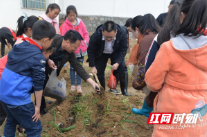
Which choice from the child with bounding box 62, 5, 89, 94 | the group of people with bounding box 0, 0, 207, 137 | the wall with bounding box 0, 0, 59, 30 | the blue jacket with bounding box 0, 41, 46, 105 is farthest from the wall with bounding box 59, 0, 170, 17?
the blue jacket with bounding box 0, 41, 46, 105

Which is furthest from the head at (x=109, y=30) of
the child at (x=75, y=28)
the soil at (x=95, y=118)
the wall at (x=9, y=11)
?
the wall at (x=9, y=11)

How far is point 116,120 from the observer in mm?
2932

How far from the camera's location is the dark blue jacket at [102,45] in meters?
3.69

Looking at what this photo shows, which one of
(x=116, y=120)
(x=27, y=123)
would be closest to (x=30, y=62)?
(x=27, y=123)

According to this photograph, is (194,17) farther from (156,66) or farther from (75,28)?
(75,28)

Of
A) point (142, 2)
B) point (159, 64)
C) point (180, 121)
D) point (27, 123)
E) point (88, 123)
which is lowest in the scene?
point (88, 123)

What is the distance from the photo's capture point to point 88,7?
10.0m

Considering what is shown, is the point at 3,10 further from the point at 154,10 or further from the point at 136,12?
the point at 154,10

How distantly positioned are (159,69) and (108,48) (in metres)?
2.38

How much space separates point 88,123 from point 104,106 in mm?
539

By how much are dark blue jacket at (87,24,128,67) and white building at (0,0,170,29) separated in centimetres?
520

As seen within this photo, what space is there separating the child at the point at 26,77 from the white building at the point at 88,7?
625 cm

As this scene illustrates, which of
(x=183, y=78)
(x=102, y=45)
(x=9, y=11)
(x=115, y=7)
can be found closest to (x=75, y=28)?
(x=102, y=45)

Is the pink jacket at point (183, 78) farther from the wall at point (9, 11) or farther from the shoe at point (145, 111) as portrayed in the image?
the wall at point (9, 11)
